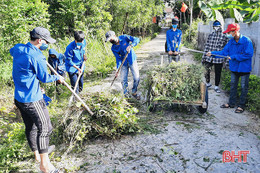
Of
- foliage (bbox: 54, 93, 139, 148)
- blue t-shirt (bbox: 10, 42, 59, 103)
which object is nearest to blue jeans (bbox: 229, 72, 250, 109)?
foliage (bbox: 54, 93, 139, 148)

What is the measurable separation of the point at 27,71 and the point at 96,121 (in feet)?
5.09

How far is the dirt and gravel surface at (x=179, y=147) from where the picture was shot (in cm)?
295

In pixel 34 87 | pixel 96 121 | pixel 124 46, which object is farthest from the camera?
pixel 124 46

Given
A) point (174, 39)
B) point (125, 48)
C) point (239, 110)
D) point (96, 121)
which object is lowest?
point (239, 110)

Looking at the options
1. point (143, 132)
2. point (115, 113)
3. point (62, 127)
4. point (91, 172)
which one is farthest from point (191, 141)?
point (62, 127)

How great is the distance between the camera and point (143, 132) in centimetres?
392

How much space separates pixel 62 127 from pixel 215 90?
14.8 feet

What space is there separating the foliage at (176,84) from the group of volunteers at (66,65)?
2.53 feet

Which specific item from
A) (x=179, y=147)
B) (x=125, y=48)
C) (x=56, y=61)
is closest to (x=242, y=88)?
(x=179, y=147)

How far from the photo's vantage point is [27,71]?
2633mm

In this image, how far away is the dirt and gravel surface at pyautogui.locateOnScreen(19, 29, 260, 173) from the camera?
9.69 feet

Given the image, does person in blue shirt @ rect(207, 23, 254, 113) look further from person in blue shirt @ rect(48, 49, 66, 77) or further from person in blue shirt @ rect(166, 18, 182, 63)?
person in blue shirt @ rect(48, 49, 66, 77)

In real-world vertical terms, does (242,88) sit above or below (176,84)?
below

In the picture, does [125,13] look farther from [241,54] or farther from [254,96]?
[254,96]
